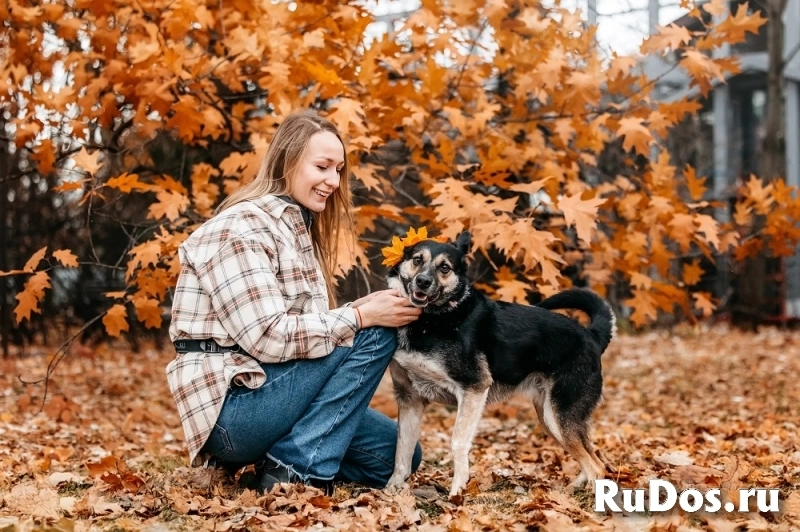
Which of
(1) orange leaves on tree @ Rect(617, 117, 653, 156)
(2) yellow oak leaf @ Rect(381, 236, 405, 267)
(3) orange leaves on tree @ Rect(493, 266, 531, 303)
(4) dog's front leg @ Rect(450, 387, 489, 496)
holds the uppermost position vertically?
(1) orange leaves on tree @ Rect(617, 117, 653, 156)

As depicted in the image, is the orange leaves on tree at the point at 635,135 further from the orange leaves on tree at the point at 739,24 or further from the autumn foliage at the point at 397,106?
the orange leaves on tree at the point at 739,24

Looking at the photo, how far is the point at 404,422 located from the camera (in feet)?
13.1

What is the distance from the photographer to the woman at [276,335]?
343 cm

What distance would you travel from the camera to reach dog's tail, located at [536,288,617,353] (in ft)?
14.1

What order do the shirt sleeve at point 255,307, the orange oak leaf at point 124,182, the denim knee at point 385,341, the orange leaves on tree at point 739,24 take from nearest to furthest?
the shirt sleeve at point 255,307
the denim knee at point 385,341
the orange oak leaf at point 124,182
the orange leaves on tree at point 739,24

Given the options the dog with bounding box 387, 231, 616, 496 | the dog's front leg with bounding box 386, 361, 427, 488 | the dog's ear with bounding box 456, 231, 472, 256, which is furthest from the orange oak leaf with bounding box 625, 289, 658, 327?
the dog's front leg with bounding box 386, 361, 427, 488

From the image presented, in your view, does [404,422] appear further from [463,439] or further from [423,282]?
[423,282]

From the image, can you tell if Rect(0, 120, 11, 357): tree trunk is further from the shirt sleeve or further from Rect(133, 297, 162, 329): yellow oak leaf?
the shirt sleeve

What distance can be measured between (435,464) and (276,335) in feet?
5.89

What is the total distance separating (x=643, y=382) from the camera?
348 inches

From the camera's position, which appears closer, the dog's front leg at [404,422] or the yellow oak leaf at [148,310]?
the dog's front leg at [404,422]

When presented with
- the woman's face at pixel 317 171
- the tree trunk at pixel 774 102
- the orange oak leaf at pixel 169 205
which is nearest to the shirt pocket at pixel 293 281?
the woman's face at pixel 317 171

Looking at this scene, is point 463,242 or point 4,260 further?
point 4,260

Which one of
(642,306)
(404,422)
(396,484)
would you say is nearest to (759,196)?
(642,306)
